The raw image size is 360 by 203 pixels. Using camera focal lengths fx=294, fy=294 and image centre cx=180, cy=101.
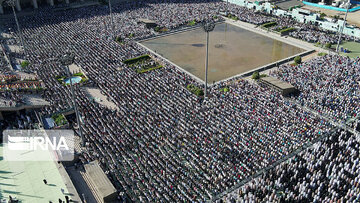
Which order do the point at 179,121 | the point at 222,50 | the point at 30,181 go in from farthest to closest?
the point at 222,50 < the point at 179,121 < the point at 30,181

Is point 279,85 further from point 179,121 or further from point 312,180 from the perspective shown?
point 312,180

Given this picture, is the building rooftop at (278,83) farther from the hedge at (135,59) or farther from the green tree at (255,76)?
the hedge at (135,59)

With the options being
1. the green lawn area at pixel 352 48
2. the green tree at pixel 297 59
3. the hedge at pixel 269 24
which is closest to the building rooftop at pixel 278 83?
the green tree at pixel 297 59

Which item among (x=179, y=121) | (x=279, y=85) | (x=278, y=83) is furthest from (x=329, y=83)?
(x=179, y=121)

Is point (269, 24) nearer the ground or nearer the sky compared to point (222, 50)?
nearer the sky

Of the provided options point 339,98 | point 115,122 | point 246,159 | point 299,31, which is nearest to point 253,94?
point 339,98

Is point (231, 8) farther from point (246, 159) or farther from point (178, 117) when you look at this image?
point (246, 159)
